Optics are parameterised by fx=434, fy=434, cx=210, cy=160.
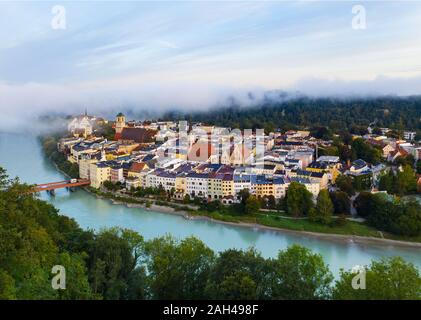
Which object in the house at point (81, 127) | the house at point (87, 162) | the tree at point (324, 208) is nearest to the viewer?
the tree at point (324, 208)

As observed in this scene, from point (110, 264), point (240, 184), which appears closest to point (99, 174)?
point (240, 184)

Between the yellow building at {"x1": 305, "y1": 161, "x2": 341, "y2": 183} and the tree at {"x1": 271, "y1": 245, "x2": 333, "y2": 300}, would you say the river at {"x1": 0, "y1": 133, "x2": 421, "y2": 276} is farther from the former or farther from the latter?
the yellow building at {"x1": 305, "y1": 161, "x2": 341, "y2": 183}

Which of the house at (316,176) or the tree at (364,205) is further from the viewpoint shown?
the house at (316,176)

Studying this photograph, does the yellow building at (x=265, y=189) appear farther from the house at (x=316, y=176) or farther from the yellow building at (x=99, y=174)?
the yellow building at (x=99, y=174)

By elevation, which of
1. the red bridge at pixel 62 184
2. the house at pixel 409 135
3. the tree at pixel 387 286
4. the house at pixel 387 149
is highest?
the house at pixel 409 135

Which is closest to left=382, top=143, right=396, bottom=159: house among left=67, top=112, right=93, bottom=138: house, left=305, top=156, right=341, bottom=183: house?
left=305, top=156, right=341, bottom=183: house

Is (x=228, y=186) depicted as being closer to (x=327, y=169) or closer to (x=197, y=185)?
(x=197, y=185)

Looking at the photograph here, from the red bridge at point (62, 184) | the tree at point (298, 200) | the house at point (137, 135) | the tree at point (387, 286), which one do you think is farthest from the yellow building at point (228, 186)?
the house at point (137, 135)
